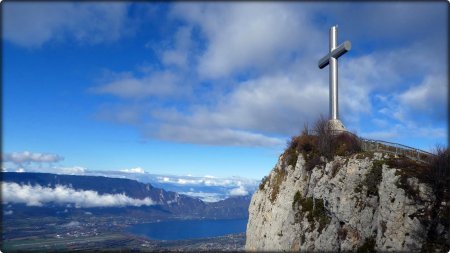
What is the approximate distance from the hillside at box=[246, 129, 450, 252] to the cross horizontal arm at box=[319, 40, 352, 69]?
771 centimetres

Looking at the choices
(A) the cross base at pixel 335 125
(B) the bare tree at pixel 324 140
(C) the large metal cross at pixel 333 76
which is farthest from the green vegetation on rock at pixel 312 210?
(C) the large metal cross at pixel 333 76

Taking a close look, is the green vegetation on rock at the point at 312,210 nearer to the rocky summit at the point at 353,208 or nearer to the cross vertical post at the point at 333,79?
the rocky summit at the point at 353,208

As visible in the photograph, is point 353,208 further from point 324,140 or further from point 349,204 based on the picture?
point 324,140

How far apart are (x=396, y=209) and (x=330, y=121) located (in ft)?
41.8

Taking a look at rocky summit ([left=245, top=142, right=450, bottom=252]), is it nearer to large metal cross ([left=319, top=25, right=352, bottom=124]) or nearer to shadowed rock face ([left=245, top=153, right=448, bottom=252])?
shadowed rock face ([left=245, top=153, right=448, bottom=252])

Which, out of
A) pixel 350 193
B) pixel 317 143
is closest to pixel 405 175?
pixel 350 193

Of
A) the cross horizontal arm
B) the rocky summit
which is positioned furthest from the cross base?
the cross horizontal arm

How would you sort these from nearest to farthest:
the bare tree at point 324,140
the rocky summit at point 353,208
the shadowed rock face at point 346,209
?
1. the rocky summit at point 353,208
2. the shadowed rock face at point 346,209
3. the bare tree at point 324,140

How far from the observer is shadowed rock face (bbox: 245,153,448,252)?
21.3 meters

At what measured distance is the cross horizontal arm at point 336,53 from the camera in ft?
104

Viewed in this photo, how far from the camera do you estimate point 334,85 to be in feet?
112

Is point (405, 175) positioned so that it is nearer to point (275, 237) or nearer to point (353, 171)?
point (353, 171)

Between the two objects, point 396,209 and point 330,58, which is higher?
point 330,58

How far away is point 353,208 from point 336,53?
14986mm
